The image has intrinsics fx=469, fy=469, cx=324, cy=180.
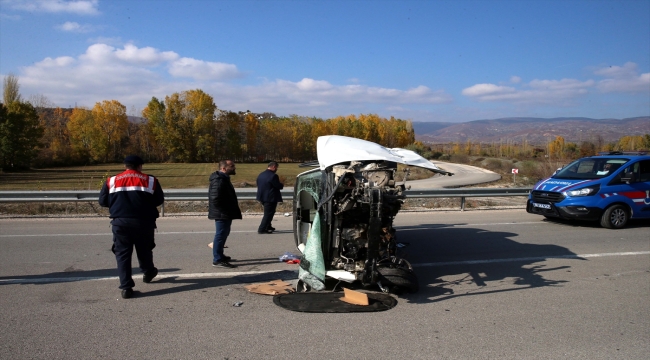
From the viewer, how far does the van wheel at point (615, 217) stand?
35.4 ft

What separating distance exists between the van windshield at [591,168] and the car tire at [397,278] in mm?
7658

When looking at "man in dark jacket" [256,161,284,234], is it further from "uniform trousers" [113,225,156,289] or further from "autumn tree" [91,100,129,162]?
"autumn tree" [91,100,129,162]

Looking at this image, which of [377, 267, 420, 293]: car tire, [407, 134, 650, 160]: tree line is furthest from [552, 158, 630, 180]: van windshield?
[407, 134, 650, 160]: tree line

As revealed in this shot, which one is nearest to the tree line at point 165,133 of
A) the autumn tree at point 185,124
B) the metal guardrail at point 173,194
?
the autumn tree at point 185,124

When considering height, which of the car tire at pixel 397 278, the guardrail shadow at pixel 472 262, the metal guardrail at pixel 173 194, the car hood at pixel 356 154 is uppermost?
the car hood at pixel 356 154

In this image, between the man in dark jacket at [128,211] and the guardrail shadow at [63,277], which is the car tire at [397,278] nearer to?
the man in dark jacket at [128,211]

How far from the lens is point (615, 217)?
35.7ft

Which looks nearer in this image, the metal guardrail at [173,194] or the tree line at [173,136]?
the metal guardrail at [173,194]

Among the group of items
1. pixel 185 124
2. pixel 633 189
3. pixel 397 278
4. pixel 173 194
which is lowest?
pixel 397 278

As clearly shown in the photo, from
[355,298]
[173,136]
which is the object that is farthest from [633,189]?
[173,136]

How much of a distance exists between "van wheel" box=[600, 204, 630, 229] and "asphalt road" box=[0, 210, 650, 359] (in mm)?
1420

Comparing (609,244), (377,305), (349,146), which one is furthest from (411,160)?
(609,244)

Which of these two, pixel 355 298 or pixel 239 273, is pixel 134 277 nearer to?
pixel 239 273

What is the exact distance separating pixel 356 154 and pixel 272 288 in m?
2.02
